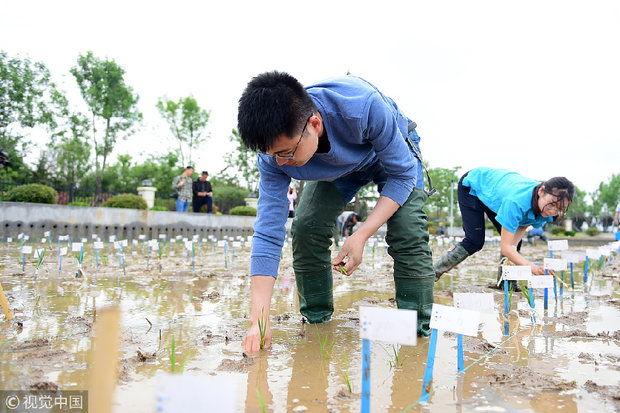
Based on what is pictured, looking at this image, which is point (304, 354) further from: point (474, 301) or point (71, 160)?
point (71, 160)

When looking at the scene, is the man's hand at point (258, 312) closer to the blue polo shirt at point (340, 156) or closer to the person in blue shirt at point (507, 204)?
the blue polo shirt at point (340, 156)

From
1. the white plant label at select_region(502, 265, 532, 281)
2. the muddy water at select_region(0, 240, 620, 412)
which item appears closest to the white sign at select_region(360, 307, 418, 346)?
the muddy water at select_region(0, 240, 620, 412)

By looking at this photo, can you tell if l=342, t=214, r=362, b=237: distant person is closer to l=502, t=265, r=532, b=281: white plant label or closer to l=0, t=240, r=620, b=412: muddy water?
l=0, t=240, r=620, b=412: muddy water

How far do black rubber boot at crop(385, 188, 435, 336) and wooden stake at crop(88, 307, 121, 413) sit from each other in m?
1.64

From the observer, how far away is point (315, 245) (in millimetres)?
2822

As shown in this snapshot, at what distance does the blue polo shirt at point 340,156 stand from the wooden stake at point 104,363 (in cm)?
80

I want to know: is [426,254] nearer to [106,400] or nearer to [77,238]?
[106,400]

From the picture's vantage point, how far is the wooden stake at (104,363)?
1.52 m

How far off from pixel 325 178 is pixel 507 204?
205 centimetres

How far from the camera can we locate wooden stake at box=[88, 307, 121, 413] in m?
1.52

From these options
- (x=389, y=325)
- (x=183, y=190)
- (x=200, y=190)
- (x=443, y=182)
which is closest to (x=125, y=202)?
(x=183, y=190)

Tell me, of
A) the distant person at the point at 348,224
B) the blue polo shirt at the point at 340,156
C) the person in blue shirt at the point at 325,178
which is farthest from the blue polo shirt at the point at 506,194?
the distant person at the point at 348,224

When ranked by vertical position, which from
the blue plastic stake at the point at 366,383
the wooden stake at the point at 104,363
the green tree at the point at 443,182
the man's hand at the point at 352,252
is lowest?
the wooden stake at the point at 104,363

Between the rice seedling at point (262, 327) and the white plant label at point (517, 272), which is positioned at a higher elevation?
the white plant label at point (517, 272)
